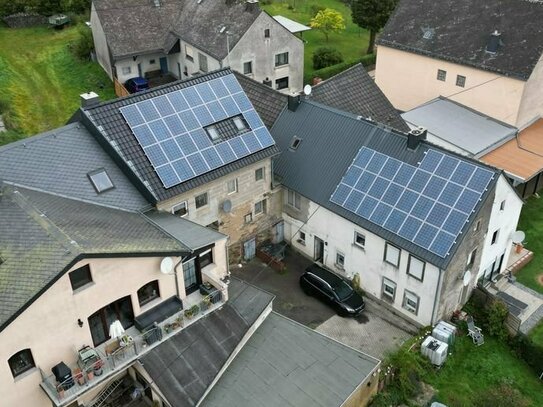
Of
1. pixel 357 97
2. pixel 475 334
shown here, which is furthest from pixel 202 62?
pixel 475 334

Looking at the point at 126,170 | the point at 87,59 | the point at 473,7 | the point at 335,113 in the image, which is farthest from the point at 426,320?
the point at 87,59

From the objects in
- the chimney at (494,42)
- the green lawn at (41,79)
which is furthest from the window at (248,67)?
the chimney at (494,42)

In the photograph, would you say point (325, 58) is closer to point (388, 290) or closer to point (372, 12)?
point (372, 12)

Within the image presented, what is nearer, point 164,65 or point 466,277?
point 466,277

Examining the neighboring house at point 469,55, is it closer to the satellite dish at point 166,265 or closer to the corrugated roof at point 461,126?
the corrugated roof at point 461,126

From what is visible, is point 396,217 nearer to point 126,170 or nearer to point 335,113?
point 335,113

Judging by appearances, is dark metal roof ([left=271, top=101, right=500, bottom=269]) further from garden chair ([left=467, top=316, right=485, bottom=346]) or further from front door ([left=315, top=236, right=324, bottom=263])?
garden chair ([left=467, top=316, right=485, bottom=346])
